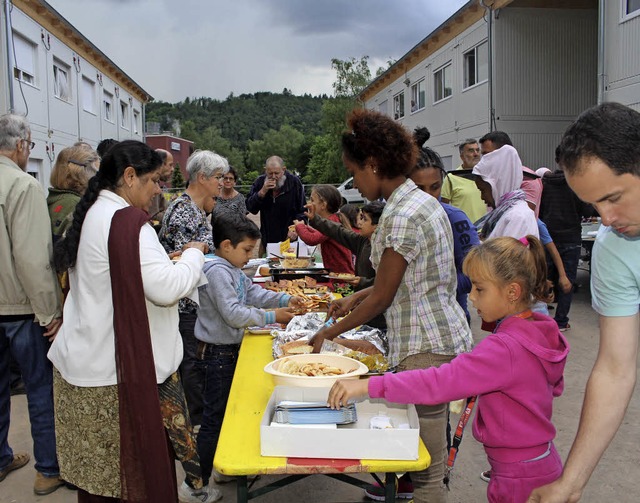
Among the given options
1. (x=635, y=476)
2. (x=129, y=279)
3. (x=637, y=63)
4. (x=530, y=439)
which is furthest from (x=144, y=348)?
(x=637, y=63)

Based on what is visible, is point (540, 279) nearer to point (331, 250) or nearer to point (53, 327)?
point (53, 327)

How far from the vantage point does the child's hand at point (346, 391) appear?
1779mm

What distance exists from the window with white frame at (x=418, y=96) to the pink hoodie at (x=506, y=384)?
20.1 meters

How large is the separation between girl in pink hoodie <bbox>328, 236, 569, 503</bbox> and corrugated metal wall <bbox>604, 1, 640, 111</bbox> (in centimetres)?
933

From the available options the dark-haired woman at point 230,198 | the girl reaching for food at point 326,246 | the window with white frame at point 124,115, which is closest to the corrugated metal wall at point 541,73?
the dark-haired woman at point 230,198

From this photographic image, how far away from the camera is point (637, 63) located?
9.70 m

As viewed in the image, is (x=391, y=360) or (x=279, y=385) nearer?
(x=279, y=385)

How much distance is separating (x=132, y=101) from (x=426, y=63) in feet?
43.2

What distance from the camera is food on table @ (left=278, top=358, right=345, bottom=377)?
7.29 feet

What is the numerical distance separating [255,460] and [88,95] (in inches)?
A: 798

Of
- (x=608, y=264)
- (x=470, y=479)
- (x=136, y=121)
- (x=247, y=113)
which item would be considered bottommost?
(x=470, y=479)

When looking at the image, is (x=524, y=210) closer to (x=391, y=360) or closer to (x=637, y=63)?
(x=391, y=360)

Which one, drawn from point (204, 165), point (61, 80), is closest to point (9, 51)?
point (61, 80)

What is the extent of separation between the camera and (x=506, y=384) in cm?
179
